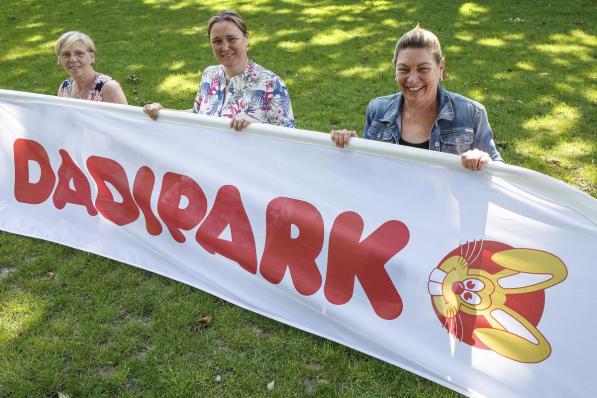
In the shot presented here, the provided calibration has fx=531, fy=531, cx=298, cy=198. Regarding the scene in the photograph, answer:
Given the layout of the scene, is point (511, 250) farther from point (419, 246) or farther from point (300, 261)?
point (300, 261)

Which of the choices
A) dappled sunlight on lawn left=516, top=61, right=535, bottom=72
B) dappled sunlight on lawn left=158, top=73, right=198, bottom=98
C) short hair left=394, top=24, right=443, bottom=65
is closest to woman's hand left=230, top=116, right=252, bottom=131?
short hair left=394, top=24, right=443, bottom=65

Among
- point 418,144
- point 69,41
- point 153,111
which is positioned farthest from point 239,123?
point 69,41

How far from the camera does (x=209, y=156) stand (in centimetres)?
349

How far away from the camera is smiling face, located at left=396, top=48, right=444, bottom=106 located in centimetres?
281

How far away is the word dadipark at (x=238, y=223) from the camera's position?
117 inches

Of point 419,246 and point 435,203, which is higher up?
point 435,203

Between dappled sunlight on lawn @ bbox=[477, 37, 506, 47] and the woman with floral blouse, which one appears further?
dappled sunlight on lawn @ bbox=[477, 37, 506, 47]

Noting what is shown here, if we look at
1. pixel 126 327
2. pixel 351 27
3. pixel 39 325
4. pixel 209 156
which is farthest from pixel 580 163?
pixel 351 27

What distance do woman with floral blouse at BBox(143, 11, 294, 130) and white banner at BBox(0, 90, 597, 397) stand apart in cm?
45

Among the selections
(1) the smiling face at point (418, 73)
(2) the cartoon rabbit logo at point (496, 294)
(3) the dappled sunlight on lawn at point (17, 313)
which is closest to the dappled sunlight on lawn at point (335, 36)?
(1) the smiling face at point (418, 73)

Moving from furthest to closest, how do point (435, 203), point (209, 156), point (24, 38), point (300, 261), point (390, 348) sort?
point (24, 38) → point (209, 156) → point (300, 261) → point (390, 348) → point (435, 203)

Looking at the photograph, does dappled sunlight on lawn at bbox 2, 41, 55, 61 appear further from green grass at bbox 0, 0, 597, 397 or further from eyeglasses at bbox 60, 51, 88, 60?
eyeglasses at bbox 60, 51, 88, 60

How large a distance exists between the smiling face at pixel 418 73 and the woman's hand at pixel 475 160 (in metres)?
0.49

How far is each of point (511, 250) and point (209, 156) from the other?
193 cm
